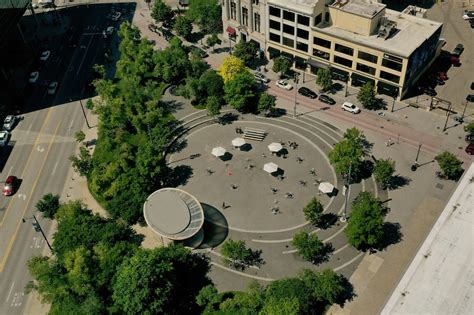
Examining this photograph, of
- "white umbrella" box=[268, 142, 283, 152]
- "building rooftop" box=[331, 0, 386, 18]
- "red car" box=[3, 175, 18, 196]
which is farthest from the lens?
"building rooftop" box=[331, 0, 386, 18]

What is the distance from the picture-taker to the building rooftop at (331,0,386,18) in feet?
453

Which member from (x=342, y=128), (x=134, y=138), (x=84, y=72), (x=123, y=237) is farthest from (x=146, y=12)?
(x=123, y=237)

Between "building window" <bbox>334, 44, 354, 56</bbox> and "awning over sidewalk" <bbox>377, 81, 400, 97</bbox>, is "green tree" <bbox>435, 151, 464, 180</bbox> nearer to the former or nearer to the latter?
"awning over sidewalk" <bbox>377, 81, 400, 97</bbox>

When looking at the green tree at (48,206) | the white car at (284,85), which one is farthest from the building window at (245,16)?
the green tree at (48,206)

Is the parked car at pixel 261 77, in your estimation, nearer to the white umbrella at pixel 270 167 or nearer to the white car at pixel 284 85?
the white car at pixel 284 85

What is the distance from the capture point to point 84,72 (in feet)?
529

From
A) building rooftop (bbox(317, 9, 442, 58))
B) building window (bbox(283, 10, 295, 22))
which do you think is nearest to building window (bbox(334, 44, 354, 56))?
building rooftop (bbox(317, 9, 442, 58))

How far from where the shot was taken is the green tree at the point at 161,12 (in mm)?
174375

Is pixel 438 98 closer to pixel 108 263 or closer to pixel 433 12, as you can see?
pixel 433 12

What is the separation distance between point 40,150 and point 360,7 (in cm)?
9497

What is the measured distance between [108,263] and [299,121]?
63.9 metres

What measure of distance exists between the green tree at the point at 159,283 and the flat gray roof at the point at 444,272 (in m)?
37.6

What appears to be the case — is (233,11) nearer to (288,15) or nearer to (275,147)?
(288,15)

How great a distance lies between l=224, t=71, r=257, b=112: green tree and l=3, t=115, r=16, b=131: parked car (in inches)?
2373
